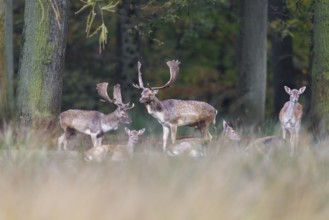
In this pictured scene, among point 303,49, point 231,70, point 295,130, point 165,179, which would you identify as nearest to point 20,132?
point 295,130

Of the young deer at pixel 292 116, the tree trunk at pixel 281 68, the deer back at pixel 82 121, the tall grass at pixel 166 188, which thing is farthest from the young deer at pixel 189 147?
the tree trunk at pixel 281 68

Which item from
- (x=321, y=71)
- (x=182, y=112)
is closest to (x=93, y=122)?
(x=182, y=112)

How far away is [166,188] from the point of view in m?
11.0

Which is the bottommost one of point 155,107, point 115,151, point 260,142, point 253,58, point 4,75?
point 115,151

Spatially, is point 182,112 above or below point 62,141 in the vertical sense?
above

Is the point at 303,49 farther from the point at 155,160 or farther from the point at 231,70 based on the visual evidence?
the point at 155,160

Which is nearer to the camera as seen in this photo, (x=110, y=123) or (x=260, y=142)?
(x=260, y=142)

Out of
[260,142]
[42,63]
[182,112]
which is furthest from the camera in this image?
[42,63]

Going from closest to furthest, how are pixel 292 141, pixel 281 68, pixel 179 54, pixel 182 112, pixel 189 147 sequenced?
pixel 189 147, pixel 292 141, pixel 182 112, pixel 281 68, pixel 179 54

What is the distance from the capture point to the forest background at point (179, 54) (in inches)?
751

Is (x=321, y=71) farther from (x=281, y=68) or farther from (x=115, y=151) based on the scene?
(x=281, y=68)

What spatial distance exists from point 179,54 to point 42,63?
52.5 ft

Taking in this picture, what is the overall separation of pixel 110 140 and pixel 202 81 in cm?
1573

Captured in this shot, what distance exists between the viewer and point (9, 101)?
2008 cm
